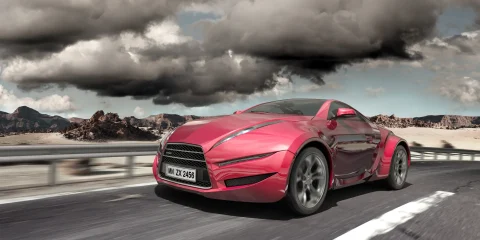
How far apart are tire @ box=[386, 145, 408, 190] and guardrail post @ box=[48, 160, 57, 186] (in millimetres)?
4965

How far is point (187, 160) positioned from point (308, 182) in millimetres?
1323

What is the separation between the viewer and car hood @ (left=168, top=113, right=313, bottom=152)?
4.39 metres

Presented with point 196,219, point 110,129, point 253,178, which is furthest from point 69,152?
point 110,129

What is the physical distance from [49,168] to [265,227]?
3637mm

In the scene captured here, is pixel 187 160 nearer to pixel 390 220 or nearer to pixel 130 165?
pixel 390 220

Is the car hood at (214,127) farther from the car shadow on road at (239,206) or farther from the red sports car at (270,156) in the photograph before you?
the car shadow on road at (239,206)

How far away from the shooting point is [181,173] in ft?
14.7

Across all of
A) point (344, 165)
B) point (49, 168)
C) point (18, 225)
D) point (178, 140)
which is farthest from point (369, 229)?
point (49, 168)

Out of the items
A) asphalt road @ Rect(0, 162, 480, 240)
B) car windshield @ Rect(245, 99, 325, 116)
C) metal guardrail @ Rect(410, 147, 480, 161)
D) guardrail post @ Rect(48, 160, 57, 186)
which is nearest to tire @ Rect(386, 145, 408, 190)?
asphalt road @ Rect(0, 162, 480, 240)

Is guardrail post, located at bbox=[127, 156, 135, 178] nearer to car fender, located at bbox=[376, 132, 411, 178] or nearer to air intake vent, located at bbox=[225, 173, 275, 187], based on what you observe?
air intake vent, located at bbox=[225, 173, 275, 187]

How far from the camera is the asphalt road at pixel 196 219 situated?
3.65 meters

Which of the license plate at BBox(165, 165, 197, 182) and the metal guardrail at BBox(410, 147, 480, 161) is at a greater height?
the license plate at BBox(165, 165, 197, 182)

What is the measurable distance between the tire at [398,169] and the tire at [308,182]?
2.17 m

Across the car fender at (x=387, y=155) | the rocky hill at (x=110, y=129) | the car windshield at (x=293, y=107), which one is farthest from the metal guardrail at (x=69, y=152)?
the rocky hill at (x=110, y=129)
